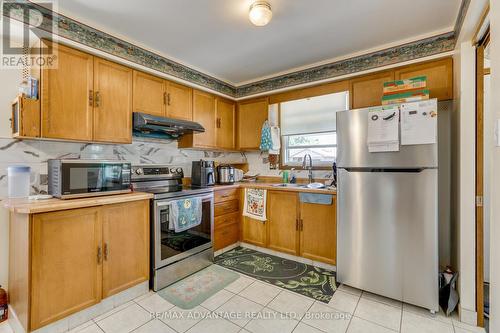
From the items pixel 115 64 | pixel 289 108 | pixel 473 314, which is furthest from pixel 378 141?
pixel 115 64

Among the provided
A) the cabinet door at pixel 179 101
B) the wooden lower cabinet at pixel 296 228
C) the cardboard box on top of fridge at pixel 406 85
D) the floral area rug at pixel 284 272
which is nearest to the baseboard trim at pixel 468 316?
the floral area rug at pixel 284 272

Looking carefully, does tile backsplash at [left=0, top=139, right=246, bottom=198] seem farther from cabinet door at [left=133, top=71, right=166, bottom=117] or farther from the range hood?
cabinet door at [left=133, top=71, right=166, bottom=117]

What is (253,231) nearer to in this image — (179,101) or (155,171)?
(155,171)

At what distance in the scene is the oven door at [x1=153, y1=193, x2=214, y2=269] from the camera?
2225mm

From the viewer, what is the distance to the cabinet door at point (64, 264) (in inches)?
61.8

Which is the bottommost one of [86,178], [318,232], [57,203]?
[318,232]

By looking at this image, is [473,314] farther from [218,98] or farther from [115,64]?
[115,64]

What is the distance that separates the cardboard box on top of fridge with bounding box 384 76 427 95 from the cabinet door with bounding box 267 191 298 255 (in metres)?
1.46

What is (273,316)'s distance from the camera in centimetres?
186

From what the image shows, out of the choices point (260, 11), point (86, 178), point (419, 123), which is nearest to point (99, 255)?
point (86, 178)

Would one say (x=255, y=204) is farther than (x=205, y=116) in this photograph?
No

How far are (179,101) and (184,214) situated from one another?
144 cm

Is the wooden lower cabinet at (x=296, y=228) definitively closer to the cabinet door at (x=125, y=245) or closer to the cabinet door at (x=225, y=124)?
the cabinet door at (x=225, y=124)

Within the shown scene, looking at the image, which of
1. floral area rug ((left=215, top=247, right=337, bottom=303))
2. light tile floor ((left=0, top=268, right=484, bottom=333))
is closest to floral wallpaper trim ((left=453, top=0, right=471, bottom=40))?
light tile floor ((left=0, top=268, right=484, bottom=333))
